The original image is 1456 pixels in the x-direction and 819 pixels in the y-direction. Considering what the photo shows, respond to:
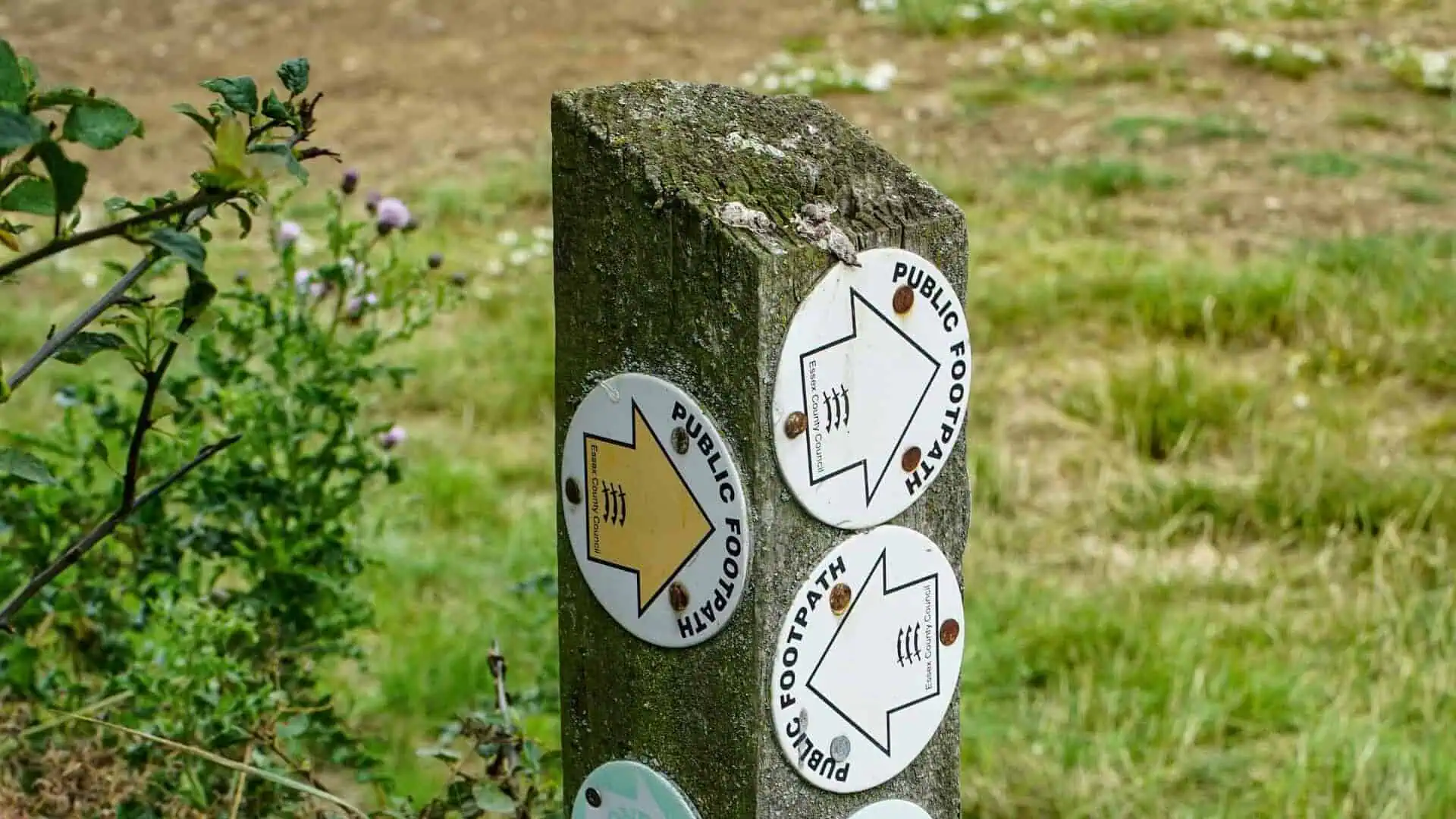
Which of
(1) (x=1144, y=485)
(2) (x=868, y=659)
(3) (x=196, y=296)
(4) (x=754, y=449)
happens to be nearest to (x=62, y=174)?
(3) (x=196, y=296)

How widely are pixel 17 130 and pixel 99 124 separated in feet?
0.47

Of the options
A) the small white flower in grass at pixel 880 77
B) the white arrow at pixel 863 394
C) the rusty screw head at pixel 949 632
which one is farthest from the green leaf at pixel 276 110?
the small white flower in grass at pixel 880 77

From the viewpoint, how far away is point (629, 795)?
155cm

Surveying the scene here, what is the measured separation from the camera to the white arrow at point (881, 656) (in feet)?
4.79

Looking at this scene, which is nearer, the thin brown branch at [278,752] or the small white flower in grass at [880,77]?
the thin brown branch at [278,752]

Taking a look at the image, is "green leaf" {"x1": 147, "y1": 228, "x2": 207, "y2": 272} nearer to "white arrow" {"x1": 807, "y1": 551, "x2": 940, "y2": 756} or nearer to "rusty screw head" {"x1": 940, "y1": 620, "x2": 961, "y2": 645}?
"white arrow" {"x1": 807, "y1": 551, "x2": 940, "y2": 756}

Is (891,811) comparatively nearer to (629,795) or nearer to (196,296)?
(629,795)

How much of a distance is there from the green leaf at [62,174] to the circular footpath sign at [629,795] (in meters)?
0.71

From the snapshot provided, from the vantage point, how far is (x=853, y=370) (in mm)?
1398

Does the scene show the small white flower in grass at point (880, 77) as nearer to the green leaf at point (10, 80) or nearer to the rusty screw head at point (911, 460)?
the rusty screw head at point (911, 460)

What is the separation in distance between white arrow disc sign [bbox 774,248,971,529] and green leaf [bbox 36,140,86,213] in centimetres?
53

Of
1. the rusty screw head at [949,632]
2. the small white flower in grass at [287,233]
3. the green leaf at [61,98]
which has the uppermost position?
the green leaf at [61,98]

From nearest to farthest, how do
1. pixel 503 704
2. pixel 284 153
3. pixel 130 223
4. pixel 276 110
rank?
pixel 130 223 < pixel 284 153 < pixel 276 110 < pixel 503 704

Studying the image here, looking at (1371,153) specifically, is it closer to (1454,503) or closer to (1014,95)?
(1014,95)
